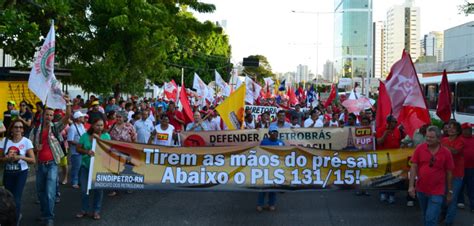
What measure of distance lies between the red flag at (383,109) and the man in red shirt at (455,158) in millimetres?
2168

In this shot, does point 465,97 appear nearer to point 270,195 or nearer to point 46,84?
point 270,195

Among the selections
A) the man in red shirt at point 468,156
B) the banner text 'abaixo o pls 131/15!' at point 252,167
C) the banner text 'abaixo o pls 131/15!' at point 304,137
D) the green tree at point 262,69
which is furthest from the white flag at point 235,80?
the green tree at point 262,69

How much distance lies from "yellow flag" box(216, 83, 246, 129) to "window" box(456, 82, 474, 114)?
26.2 feet

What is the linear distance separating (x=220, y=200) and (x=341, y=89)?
66356mm

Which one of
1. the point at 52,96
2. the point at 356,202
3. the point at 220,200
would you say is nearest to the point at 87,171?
the point at 52,96

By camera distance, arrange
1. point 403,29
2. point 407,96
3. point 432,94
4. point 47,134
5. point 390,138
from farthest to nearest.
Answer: point 403,29 < point 432,94 < point 390,138 < point 407,96 < point 47,134

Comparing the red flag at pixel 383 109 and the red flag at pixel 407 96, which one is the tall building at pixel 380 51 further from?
the red flag at pixel 407 96

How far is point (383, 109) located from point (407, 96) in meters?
1.23

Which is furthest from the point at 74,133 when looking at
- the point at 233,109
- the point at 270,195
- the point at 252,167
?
the point at 270,195

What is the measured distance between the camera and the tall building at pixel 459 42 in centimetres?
5253

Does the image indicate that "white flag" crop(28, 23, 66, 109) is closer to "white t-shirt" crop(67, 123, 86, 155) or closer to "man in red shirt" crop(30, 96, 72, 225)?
"man in red shirt" crop(30, 96, 72, 225)

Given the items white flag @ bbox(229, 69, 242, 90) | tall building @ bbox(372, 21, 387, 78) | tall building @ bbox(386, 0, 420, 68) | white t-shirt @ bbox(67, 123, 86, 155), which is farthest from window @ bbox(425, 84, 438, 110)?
tall building @ bbox(372, 21, 387, 78)

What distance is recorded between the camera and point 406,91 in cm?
936

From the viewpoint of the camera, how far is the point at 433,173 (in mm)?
6461
